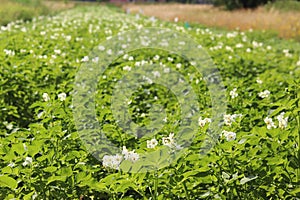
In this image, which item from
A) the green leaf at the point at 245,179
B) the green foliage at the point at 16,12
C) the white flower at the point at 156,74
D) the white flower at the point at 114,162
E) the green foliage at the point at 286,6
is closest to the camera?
the green leaf at the point at 245,179

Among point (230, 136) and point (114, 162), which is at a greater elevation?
point (230, 136)

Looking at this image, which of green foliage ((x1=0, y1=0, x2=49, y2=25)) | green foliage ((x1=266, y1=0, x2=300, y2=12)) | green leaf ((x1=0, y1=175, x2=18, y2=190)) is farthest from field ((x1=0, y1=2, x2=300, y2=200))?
green foliage ((x1=266, y1=0, x2=300, y2=12))

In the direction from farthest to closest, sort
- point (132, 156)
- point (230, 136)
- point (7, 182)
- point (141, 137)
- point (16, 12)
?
point (16, 12) < point (141, 137) < point (230, 136) < point (132, 156) < point (7, 182)

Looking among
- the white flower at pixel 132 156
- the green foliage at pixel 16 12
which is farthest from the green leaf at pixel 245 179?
the green foliage at pixel 16 12

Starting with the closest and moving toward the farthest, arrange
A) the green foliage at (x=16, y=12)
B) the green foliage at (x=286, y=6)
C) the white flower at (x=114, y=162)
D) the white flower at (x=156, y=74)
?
the white flower at (x=114, y=162) < the white flower at (x=156, y=74) < the green foliage at (x=16, y=12) < the green foliage at (x=286, y=6)

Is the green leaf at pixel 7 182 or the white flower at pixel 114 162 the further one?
the white flower at pixel 114 162

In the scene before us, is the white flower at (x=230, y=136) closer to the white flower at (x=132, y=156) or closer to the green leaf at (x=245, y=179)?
the green leaf at (x=245, y=179)

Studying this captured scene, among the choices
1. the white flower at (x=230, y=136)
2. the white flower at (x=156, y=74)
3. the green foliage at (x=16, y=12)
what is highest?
the white flower at (x=230, y=136)

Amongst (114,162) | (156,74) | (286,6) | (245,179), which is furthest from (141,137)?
(286,6)

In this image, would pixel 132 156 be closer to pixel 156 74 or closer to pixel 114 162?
pixel 114 162

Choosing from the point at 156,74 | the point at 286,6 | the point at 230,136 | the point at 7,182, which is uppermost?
the point at 230,136

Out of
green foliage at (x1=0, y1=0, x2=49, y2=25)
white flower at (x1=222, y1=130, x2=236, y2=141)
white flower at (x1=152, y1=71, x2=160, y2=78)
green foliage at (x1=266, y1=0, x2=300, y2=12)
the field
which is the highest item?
white flower at (x1=222, y1=130, x2=236, y2=141)

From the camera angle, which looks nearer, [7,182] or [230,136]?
[7,182]

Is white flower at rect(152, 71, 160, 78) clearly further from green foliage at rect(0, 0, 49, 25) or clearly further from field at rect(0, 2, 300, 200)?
green foliage at rect(0, 0, 49, 25)
